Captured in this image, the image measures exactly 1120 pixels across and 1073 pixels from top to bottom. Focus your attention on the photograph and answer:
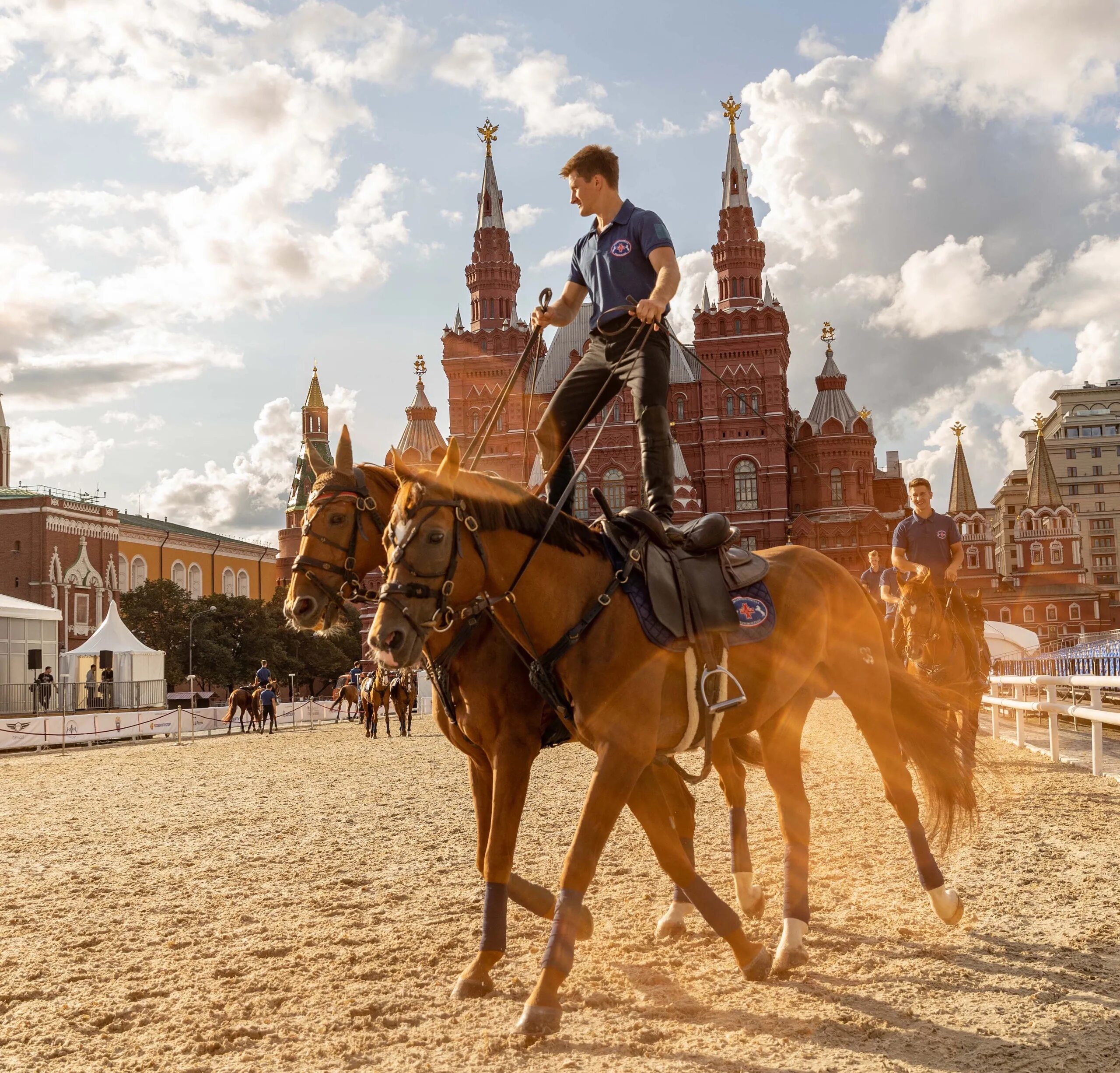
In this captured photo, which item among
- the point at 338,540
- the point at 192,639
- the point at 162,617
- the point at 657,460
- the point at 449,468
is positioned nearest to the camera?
the point at 449,468

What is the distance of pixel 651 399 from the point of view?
5074 mm

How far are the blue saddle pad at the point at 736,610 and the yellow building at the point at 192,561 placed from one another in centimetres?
8451

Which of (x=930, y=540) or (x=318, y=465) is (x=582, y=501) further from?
(x=318, y=465)

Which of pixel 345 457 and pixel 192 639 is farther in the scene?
pixel 192 639

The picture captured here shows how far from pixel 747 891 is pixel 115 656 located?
1384 inches

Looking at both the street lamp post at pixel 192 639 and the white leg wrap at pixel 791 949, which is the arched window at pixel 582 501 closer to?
the street lamp post at pixel 192 639

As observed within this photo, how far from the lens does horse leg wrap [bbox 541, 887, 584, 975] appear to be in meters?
3.96

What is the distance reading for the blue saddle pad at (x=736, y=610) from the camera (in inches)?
172

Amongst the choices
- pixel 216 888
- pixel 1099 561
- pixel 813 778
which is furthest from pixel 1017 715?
pixel 1099 561

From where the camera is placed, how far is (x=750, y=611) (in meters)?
4.89

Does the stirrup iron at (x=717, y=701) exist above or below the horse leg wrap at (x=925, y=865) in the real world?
above

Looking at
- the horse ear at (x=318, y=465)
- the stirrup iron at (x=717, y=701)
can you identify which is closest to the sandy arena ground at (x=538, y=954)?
the stirrup iron at (x=717, y=701)

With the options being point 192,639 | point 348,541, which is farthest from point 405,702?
point 192,639

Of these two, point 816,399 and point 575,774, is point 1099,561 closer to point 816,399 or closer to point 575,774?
point 816,399
